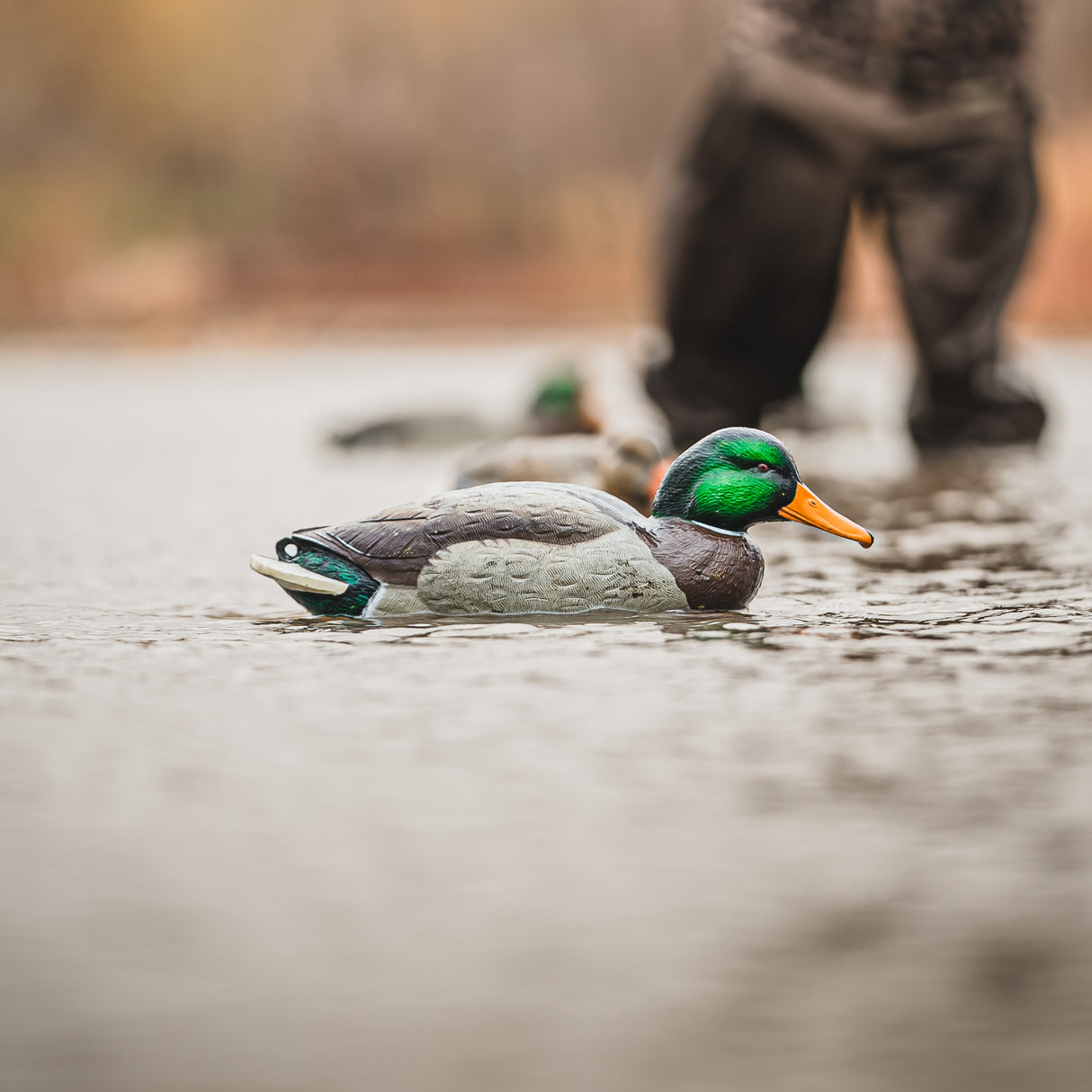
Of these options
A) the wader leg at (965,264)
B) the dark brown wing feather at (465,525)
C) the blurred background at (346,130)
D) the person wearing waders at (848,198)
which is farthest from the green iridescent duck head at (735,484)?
the blurred background at (346,130)

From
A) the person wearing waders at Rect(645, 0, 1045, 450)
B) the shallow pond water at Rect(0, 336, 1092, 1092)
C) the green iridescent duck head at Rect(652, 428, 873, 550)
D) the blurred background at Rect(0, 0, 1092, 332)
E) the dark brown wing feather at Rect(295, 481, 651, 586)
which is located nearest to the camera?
the shallow pond water at Rect(0, 336, 1092, 1092)

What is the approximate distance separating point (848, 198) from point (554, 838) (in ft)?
16.8

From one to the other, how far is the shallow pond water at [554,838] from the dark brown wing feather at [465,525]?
0.16 m

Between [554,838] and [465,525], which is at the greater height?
[465,525]

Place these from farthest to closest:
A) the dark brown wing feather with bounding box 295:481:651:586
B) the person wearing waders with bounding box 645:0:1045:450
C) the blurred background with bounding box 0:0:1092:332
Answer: the blurred background with bounding box 0:0:1092:332 < the person wearing waders with bounding box 645:0:1045:450 < the dark brown wing feather with bounding box 295:481:651:586

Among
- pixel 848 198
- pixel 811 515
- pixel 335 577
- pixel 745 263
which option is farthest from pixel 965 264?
pixel 335 577

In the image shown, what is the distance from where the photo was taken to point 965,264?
299 inches

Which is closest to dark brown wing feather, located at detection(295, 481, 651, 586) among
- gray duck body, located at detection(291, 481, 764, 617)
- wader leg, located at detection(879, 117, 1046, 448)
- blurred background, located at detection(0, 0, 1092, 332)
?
gray duck body, located at detection(291, 481, 764, 617)

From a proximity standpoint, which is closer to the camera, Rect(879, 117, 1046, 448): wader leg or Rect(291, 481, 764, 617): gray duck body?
Rect(291, 481, 764, 617): gray duck body

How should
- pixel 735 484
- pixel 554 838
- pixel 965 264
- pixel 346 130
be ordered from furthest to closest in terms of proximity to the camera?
1. pixel 346 130
2. pixel 965 264
3. pixel 735 484
4. pixel 554 838

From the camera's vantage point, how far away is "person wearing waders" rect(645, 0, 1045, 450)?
7.10m

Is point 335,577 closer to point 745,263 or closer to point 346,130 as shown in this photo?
point 745,263

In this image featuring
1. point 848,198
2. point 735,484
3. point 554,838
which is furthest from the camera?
point 848,198

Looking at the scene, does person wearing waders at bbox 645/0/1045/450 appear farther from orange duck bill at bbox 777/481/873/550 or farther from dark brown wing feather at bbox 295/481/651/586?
dark brown wing feather at bbox 295/481/651/586
